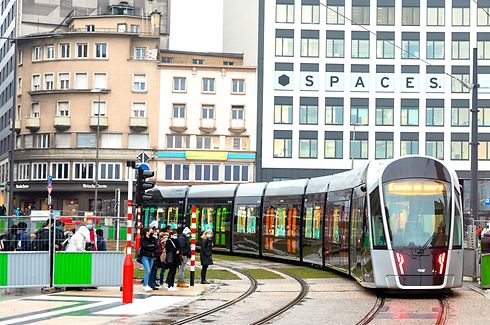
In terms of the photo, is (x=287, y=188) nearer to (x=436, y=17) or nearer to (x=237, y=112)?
(x=237, y=112)

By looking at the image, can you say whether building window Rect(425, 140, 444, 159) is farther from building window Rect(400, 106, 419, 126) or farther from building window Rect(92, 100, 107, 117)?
building window Rect(92, 100, 107, 117)

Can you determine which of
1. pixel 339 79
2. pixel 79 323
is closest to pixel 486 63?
pixel 339 79

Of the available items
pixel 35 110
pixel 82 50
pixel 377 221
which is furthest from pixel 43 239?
pixel 35 110

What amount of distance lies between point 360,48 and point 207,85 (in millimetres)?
12871

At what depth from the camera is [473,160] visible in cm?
2855

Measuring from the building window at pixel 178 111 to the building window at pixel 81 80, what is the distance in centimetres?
748

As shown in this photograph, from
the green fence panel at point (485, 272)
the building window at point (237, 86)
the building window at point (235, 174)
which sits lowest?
the green fence panel at point (485, 272)

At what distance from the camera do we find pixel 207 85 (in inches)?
3162

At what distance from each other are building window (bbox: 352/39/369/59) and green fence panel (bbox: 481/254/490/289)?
187ft

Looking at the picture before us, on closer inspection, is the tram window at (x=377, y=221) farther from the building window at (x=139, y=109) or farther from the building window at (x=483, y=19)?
the building window at (x=483, y=19)

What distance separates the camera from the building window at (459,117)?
8025 cm

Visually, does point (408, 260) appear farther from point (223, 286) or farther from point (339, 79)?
point (339, 79)

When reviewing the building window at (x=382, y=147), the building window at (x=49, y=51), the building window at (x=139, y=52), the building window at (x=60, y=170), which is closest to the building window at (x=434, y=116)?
the building window at (x=382, y=147)

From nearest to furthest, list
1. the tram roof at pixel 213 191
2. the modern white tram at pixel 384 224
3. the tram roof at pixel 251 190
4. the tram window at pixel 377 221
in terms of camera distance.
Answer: the modern white tram at pixel 384 224, the tram window at pixel 377 221, the tram roof at pixel 251 190, the tram roof at pixel 213 191
